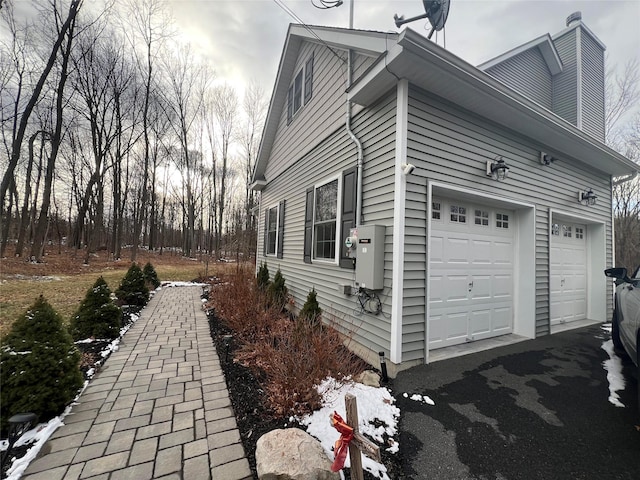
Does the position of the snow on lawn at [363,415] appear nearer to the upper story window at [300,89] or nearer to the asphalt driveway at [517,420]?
the asphalt driveway at [517,420]

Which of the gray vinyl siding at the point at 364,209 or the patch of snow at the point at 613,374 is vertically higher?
the gray vinyl siding at the point at 364,209

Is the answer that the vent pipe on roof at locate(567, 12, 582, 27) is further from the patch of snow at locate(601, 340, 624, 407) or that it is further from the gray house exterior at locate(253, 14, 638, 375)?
the patch of snow at locate(601, 340, 624, 407)

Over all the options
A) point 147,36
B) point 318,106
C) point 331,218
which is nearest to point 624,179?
point 331,218

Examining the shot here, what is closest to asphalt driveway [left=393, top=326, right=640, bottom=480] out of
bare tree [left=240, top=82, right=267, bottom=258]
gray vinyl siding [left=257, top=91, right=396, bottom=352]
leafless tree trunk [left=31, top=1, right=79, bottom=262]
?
gray vinyl siding [left=257, top=91, right=396, bottom=352]

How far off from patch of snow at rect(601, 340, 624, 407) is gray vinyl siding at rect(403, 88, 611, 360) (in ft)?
2.75

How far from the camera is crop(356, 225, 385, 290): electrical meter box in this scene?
11.4 ft

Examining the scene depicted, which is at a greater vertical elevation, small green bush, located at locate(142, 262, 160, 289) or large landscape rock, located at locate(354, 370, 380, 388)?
small green bush, located at locate(142, 262, 160, 289)

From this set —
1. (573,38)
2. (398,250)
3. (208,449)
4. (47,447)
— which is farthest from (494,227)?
(573,38)

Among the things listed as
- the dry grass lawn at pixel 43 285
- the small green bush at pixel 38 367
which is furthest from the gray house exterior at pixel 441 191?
the dry grass lawn at pixel 43 285

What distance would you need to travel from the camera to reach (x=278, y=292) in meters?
6.29

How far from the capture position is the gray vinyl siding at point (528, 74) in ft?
18.5

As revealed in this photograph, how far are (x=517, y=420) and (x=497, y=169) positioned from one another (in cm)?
342

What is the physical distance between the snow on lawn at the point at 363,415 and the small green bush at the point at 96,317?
12.4 ft

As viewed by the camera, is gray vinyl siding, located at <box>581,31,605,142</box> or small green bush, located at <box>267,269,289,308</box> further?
gray vinyl siding, located at <box>581,31,605,142</box>
